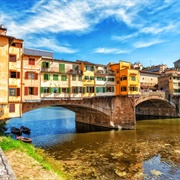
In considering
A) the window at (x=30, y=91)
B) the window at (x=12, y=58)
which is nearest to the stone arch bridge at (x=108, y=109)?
the window at (x=30, y=91)

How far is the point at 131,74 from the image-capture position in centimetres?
4322

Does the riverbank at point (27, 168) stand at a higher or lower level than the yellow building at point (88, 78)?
lower

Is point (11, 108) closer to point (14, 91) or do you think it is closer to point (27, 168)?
point (14, 91)

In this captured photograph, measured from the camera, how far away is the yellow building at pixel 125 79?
42741 millimetres

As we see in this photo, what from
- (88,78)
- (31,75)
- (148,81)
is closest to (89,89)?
(88,78)

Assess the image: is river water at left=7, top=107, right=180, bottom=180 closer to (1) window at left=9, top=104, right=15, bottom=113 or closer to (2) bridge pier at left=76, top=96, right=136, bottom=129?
(1) window at left=9, top=104, right=15, bottom=113

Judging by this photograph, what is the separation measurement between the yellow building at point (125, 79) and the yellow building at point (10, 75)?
86.0 feet

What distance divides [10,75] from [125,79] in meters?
28.2

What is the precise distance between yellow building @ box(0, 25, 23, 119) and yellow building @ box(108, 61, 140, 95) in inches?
1032

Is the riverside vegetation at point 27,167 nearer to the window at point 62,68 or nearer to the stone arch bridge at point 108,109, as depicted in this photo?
the stone arch bridge at point 108,109

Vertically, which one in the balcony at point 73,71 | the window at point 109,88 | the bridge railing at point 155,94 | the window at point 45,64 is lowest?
the bridge railing at point 155,94

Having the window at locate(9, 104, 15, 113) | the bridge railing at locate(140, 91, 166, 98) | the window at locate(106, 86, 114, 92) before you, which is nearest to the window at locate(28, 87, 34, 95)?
the window at locate(9, 104, 15, 113)

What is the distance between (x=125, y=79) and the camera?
141 feet

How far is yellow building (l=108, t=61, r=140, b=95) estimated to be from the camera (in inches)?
1683
